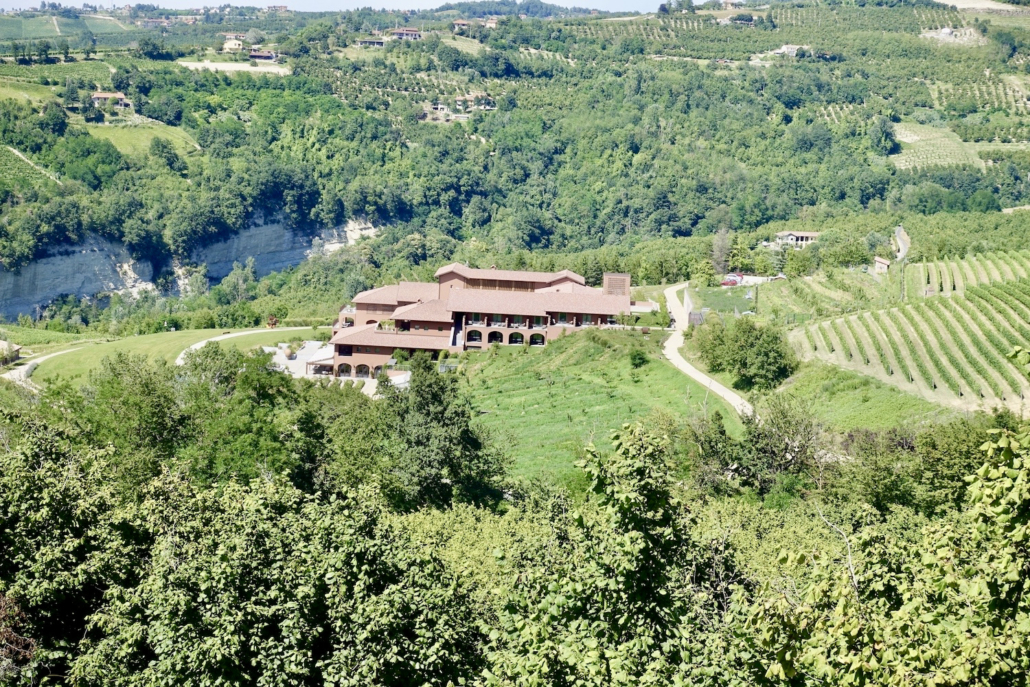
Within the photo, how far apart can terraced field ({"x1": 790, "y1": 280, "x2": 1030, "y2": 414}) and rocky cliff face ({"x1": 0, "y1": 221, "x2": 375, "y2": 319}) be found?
81818mm

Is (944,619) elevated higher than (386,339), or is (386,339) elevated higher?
(944,619)

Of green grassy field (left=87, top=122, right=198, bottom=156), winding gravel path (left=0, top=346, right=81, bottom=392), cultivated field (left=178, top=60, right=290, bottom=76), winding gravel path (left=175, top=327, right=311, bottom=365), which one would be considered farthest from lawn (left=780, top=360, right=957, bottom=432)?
cultivated field (left=178, top=60, right=290, bottom=76)

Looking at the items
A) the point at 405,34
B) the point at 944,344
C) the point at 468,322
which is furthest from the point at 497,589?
the point at 405,34

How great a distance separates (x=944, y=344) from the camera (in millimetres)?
49688

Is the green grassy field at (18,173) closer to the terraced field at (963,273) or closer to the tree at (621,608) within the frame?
the terraced field at (963,273)

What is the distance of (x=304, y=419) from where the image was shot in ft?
131

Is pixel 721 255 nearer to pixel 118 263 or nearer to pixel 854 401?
pixel 854 401

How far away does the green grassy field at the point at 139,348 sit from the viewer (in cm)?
6291

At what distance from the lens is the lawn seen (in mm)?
42750

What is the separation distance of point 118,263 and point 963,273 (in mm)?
89400

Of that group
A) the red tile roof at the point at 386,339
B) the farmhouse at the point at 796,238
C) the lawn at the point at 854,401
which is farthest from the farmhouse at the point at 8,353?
the farmhouse at the point at 796,238

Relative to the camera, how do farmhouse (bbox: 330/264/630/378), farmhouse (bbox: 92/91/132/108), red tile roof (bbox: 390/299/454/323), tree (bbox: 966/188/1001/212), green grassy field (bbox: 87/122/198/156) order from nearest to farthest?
farmhouse (bbox: 330/264/630/378), red tile roof (bbox: 390/299/454/323), tree (bbox: 966/188/1001/212), green grassy field (bbox: 87/122/198/156), farmhouse (bbox: 92/91/132/108)

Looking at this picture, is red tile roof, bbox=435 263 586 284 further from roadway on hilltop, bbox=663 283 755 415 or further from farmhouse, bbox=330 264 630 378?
roadway on hilltop, bbox=663 283 755 415

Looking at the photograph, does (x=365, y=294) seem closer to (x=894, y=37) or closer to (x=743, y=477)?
(x=743, y=477)
